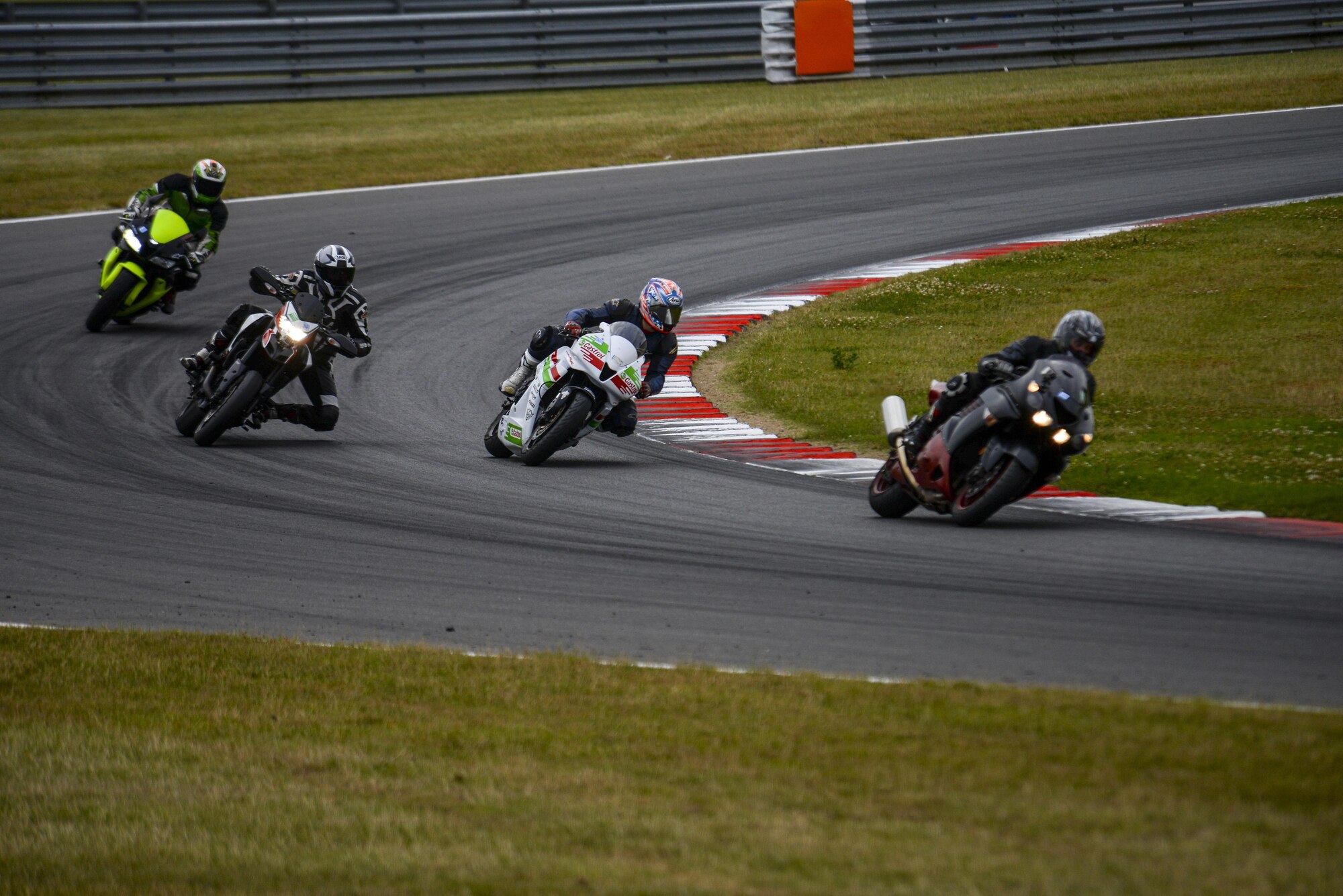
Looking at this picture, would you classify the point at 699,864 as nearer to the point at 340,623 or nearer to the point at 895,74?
the point at 340,623

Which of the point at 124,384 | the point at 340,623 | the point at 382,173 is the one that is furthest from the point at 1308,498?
the point at 382,173

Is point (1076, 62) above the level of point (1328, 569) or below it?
above

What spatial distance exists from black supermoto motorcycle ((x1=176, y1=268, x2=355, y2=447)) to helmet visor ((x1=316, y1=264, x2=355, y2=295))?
33cm

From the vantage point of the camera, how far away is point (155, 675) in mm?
6988

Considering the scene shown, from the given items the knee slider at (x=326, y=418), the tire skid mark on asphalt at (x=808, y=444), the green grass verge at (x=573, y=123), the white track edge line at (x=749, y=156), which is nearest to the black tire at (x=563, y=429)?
the tire skid mark on asphalt at (x=808, y=444)

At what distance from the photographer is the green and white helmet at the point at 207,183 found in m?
15.7

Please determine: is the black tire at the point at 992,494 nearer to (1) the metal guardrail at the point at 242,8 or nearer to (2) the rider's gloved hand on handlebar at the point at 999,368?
(2) the rider's gloved hand on handlebar at the point at 999,368

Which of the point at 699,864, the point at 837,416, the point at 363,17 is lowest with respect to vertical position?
the point at 837,416

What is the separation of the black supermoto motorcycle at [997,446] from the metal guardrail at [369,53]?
20.2m

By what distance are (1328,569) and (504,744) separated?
4785mm

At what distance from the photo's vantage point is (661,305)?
39.3ft

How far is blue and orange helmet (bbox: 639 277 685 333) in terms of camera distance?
11945mm

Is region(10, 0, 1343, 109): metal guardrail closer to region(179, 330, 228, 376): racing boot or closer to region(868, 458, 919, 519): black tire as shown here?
region(179, 330, 228, 376): racing boot

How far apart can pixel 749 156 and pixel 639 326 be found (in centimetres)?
1346
